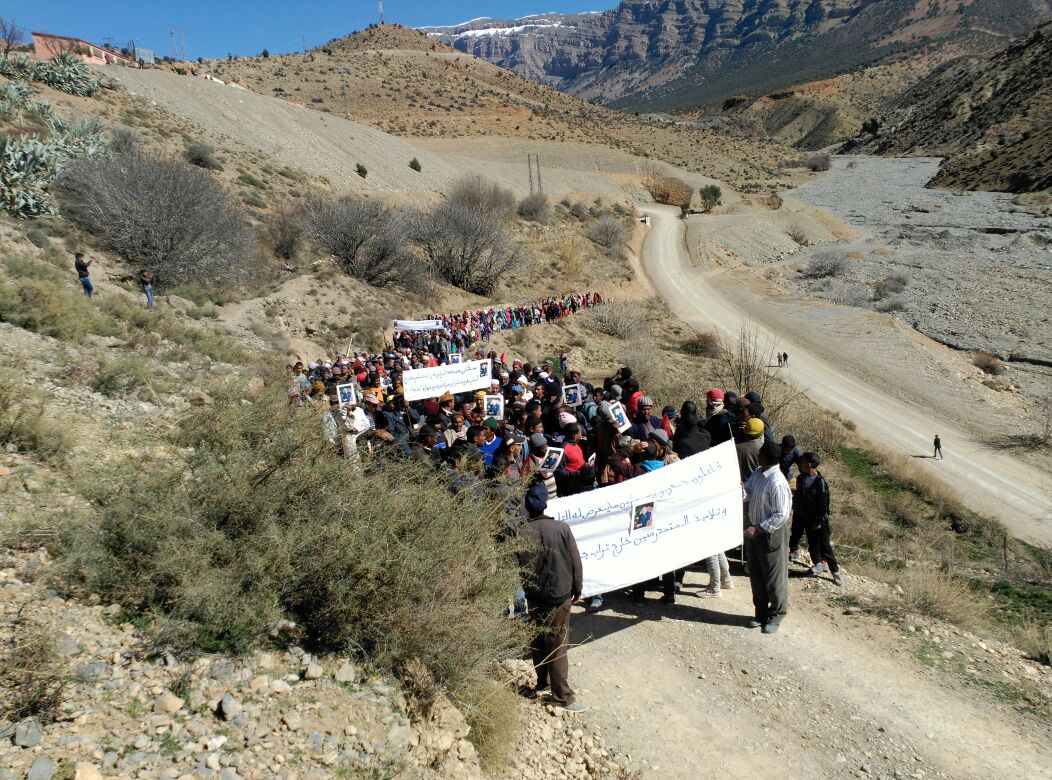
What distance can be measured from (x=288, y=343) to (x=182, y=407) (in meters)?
9.39

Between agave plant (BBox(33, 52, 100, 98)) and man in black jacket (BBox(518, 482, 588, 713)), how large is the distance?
1626 inches

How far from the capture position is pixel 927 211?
60.9 m

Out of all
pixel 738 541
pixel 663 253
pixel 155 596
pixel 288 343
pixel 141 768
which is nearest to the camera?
pixel 141 768

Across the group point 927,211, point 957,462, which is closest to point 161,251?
point 957,462

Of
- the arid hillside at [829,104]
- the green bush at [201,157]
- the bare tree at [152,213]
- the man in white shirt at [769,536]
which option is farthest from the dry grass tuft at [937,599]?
the arid hillside at [829,104]

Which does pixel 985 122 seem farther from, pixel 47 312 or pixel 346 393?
pixel 47 312

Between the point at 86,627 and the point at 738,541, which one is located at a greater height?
the point at 86,627

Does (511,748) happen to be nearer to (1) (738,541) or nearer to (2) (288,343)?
(1) (738,541)

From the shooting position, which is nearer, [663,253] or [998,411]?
[998,411]

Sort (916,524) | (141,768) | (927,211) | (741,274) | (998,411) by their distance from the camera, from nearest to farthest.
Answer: (141,768) → (916,524) → (998,411) → (741,274) → (927,211)

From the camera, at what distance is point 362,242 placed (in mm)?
26391

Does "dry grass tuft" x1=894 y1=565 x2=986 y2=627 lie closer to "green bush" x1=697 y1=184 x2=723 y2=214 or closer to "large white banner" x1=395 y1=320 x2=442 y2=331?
"large white banner" x1=395 y1=320 x2=442 y2=331

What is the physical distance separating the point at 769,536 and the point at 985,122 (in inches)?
4159

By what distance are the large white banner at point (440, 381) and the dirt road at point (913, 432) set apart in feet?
42.8
